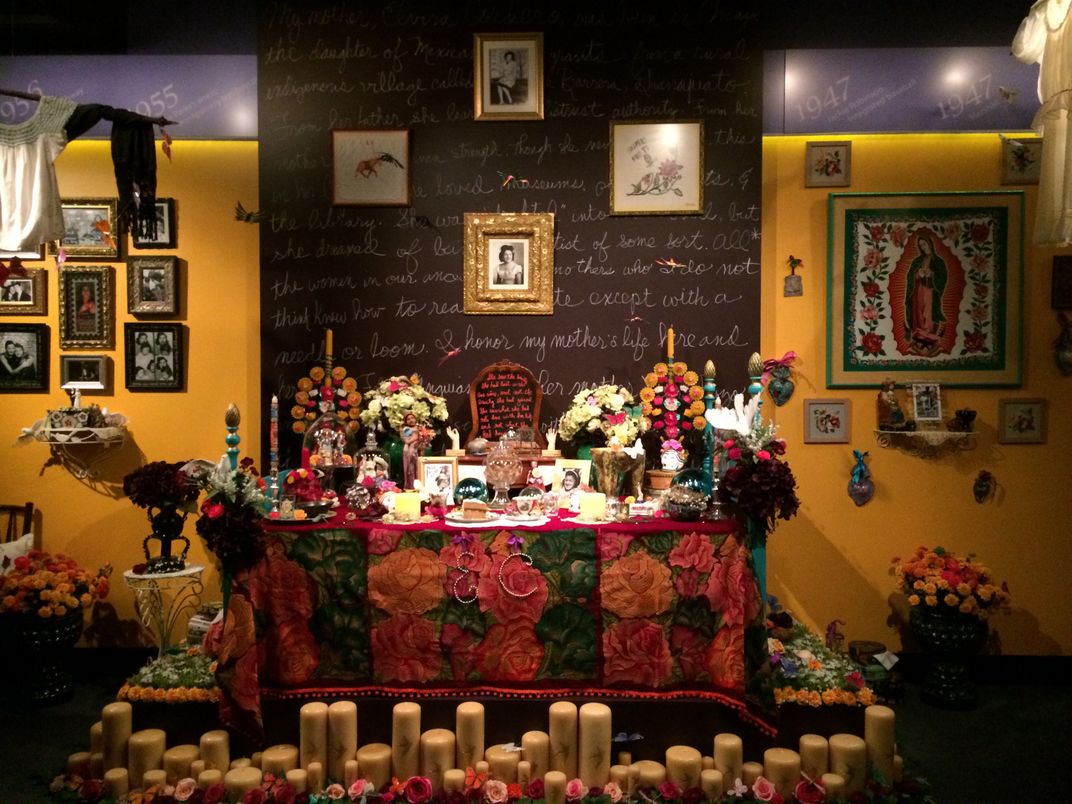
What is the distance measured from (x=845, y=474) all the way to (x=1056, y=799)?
2005 mm

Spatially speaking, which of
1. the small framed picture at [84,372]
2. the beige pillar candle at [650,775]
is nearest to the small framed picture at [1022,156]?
the beige pillar candle at [650,775]

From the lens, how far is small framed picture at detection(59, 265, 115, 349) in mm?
5090

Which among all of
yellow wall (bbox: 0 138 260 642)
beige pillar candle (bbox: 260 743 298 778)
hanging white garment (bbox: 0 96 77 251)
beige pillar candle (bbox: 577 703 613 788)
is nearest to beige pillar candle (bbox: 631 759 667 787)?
beige pillar candle (bbox: 577 703 613 788)

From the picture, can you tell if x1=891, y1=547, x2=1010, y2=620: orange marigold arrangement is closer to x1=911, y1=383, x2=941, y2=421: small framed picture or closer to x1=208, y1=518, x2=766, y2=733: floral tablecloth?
x1=911, y1=383, x2=941, y2=421: small framed picture

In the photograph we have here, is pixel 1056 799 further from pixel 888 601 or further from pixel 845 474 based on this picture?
pixel 845 474

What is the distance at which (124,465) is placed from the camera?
5168 mm

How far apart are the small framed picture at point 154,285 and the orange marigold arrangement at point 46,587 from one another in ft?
5.32

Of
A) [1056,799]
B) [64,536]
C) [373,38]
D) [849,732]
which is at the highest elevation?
[373,38]

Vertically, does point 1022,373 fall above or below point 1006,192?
below

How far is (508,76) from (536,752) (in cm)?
374

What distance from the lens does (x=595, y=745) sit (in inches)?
140

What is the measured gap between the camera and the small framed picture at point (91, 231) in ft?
16.7

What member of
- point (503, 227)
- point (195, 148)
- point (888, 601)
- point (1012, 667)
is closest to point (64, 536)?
point (195, 148)

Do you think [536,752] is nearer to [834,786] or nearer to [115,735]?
[834,786]
